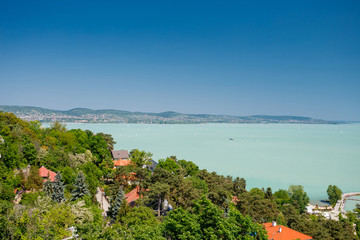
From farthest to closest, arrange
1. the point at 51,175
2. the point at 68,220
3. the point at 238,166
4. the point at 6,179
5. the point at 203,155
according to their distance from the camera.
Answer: the point at 203,155 < the point at 238,166 < the point at 51,175 < the point at 6,179 < the point at 68,220

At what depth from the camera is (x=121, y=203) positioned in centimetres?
1731

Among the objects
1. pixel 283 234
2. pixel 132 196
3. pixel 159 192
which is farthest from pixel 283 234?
pixel 132 196

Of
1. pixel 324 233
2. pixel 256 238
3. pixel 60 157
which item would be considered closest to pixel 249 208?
pixel 324 233

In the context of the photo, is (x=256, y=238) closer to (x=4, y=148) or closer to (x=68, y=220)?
(x=68, y=220)

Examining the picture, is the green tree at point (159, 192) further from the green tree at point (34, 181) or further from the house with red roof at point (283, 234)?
the green tree at point (34, 181)

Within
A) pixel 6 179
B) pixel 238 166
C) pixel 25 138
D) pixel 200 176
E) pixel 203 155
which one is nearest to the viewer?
pixel 6 179

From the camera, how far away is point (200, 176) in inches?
1067

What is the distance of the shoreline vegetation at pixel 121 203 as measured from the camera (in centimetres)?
932

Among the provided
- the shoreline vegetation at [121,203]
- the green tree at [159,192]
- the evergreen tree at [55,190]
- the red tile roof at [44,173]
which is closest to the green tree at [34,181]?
the shoreline vegetation at [121,203]

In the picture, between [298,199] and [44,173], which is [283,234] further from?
[44,173]

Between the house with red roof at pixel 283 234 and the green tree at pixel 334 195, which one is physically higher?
the house with red roof at pixel 283 234

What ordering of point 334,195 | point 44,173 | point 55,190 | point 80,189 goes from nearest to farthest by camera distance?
point 55,190, point 80,189, point 44,173, point 334,195

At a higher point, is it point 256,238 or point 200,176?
point 256,238

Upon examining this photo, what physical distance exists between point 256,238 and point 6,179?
18151 mm
